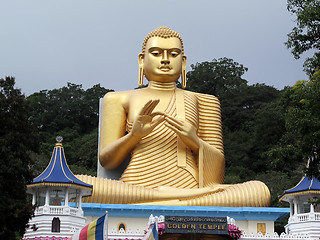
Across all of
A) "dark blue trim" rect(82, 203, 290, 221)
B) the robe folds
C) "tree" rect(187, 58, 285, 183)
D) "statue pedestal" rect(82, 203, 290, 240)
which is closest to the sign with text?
"statue pedestal" rect(82, 203, 290, 240)

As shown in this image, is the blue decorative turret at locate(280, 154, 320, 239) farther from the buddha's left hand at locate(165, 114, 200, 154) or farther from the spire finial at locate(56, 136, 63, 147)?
the spire finial at locate(56, 136, 63, 147)

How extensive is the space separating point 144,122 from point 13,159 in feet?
20.9

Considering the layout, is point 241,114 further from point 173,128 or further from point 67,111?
point 173,128

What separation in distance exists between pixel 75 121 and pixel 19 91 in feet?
82.3

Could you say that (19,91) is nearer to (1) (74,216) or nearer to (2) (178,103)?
(1) (74,216)

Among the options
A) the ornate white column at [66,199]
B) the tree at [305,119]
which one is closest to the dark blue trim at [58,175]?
the ornate white column at [66,199]

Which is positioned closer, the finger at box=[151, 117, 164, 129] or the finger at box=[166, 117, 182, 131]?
A: the finger at box=[151, 117, 164, 129]

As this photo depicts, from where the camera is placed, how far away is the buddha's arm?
17422 mm

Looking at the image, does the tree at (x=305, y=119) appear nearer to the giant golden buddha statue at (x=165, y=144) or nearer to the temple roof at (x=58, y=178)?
the giant golden buddha statue at (x=165, y=144)

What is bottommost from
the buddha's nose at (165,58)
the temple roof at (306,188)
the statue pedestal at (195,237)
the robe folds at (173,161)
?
the statue pedestal at (195,237)

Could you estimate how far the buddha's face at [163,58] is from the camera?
19125 millimetres

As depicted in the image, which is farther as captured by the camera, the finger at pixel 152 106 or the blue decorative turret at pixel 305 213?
the blue decorative turret at pixel 305 213

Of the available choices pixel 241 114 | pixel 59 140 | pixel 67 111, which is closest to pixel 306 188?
pixel 59 140

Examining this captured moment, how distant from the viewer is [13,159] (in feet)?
37.2
